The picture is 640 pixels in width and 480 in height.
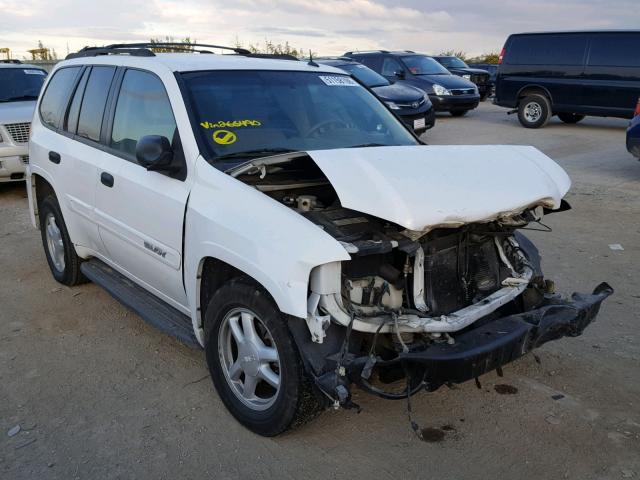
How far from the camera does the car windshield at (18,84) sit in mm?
10164

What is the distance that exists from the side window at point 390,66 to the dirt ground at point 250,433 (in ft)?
39.8

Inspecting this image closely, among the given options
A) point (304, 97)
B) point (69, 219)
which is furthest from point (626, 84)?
point (69, 219)

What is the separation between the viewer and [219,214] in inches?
124

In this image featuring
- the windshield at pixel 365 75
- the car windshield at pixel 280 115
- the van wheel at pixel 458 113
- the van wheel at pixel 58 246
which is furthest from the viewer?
Result: the van wheel at pixel 458 113

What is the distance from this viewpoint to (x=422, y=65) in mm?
16766

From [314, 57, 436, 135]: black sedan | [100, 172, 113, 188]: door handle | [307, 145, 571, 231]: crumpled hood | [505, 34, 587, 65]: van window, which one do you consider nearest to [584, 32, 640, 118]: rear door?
[505, 34, 587, 65]: van window

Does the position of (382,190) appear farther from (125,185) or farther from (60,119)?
(60,119)

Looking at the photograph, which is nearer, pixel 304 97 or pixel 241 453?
pixel 241 453

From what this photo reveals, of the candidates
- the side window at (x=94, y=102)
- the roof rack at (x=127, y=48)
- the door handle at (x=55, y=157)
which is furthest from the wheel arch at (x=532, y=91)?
the door handle at (x=55, y=157)

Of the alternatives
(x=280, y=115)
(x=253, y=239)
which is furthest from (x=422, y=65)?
(x=253, y=239)

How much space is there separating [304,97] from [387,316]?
183cm

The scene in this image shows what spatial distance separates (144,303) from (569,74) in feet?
41.7

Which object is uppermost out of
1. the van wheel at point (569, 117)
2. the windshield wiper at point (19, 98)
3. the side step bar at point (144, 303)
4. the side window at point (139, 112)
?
the side window at point (139, 112)

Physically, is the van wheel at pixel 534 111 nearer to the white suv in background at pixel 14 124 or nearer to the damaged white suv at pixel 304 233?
the white suv in background at pixel 14 124
